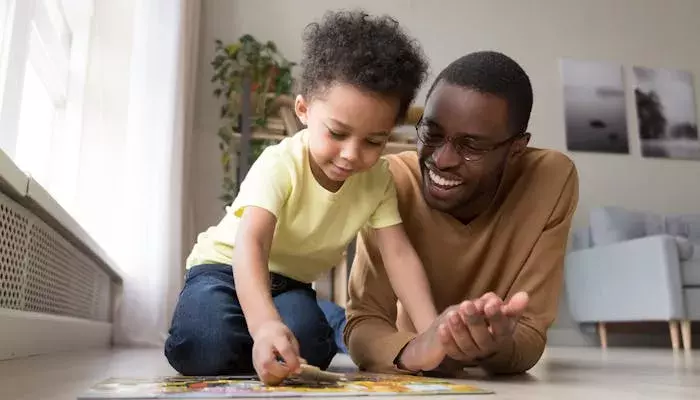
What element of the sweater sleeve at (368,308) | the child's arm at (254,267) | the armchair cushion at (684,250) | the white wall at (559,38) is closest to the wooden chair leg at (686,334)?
the armchair cushion at (684,250)

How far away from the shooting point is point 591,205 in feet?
13.1

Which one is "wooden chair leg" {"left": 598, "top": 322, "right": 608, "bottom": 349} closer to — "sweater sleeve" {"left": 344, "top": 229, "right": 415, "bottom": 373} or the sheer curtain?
the sheer curtain

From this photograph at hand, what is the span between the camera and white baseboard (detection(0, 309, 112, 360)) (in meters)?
1.28

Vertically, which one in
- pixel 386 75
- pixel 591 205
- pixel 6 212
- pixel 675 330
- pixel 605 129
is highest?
pixel 605 129

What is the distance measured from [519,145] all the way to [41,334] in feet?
3.61

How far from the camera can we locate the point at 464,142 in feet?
3.58

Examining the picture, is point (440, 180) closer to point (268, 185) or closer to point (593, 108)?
point (268, 185)

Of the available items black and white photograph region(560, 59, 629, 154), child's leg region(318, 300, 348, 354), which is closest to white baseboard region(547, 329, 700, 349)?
black and white photograph region(560, 59, 629, 154)

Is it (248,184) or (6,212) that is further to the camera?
(6,212)

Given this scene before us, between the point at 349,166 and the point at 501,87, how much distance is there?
0.29 m

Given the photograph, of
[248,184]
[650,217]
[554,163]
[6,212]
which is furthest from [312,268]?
[650,217]

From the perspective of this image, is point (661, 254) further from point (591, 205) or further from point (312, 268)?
point (312, 268)

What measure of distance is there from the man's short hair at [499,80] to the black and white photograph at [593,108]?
119 inches

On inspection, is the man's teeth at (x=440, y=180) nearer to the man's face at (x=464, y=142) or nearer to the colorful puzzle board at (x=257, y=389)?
the man's face at (x=464, y=142)
